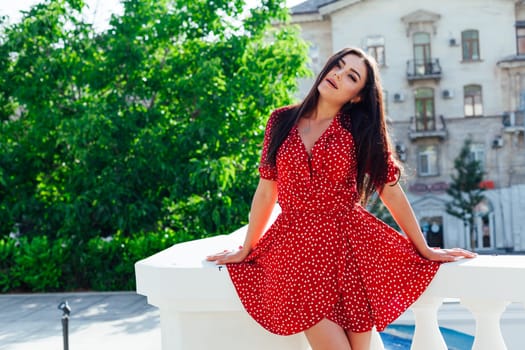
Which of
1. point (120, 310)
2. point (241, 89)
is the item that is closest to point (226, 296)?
point (120, 310)

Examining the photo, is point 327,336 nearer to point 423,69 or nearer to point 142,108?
point 142,108

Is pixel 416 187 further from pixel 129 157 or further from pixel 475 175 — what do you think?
pixel 129 157

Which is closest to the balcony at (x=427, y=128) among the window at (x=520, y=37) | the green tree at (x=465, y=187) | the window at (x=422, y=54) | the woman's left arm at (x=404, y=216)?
the green tree at (x=465, y=187)

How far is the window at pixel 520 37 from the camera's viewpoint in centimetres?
2491

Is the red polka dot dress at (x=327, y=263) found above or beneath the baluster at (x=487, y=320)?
above

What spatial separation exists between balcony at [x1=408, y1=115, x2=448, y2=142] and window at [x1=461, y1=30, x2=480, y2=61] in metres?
2.39

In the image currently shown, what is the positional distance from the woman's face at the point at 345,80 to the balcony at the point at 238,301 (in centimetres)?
73

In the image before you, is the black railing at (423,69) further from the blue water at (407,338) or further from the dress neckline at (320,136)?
the dress neckline at (320,136)

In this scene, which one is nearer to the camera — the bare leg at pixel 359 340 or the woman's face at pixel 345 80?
the bare leg at pixel 359 340

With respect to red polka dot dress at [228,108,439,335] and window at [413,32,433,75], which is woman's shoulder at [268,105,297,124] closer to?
red polka dot dress at [228,108,439,335]

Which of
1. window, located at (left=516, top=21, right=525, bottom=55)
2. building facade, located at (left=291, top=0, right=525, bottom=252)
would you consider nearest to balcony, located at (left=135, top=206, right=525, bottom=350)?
building facade, located at (left=291, top=0, right=525, bottom=252)

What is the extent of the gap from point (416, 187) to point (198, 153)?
16.1 m

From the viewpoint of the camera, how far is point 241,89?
10383 mm

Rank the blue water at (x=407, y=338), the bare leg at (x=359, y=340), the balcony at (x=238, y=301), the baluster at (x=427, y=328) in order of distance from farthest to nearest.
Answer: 1. the blue water at (x=407, y=338)
2. the baluster at (x=427, y=328)
3. the bare leg at (x=359, y=340)
4. the balcony at (x=238, y=301)
